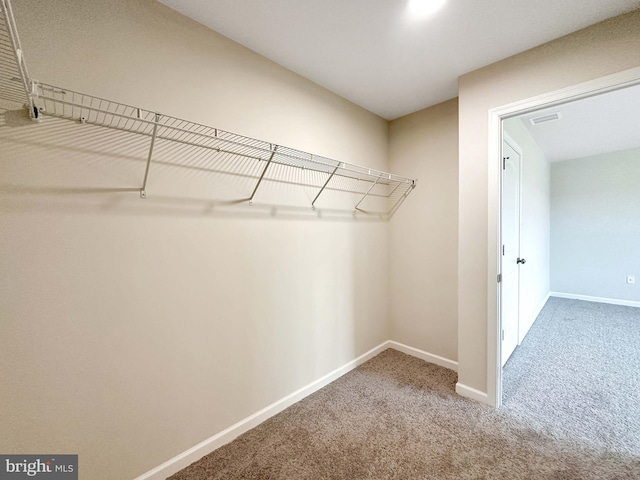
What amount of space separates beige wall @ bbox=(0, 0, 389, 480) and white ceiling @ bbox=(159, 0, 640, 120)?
0.17 m

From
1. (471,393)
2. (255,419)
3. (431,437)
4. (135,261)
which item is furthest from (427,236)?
(135,261)

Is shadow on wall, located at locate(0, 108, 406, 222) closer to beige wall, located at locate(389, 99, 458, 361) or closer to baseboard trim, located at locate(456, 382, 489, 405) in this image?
beige wall, located at locate(389, 99, 458, 361)

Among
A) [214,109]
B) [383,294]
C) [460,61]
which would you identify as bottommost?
[383,294]

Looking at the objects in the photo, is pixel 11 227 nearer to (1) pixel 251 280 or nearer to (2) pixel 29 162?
(2) pixel 29 162

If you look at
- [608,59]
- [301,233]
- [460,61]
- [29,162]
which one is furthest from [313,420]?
[608,59]

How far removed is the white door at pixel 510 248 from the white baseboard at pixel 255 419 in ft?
2.37

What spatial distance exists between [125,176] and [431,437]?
2.25 metres

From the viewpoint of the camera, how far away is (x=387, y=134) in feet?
9.26

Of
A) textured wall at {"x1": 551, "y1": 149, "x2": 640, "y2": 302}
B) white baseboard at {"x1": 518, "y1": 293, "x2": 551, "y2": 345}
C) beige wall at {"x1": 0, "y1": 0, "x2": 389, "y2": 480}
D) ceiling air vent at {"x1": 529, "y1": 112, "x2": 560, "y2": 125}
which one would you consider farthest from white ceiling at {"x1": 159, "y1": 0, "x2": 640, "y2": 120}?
textured wall at {"x1": 551, "y1": 149, "x2": 640, "y2": 302}

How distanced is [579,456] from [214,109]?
286cm

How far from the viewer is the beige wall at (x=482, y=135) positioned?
1554 mm

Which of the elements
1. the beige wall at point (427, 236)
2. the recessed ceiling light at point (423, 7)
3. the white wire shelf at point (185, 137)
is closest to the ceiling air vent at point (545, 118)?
the beige wall at point (427, 236)

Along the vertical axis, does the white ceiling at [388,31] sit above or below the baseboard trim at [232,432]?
above

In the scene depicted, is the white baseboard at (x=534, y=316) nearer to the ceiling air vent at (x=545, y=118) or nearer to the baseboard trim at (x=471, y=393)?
the baseboard trim at (x=471, y=393)
